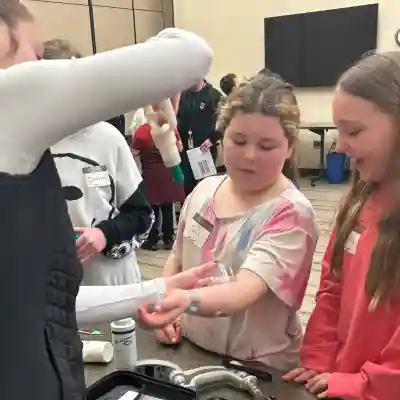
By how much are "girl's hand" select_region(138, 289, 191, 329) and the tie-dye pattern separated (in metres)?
0.27

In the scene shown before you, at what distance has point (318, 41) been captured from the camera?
6.64 meters

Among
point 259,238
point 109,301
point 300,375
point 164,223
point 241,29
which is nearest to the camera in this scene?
point 109,301

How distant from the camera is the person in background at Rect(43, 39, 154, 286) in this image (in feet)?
5.14

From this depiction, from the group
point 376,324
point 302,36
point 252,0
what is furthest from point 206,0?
point 376,324

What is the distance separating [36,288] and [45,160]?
5.4 inches

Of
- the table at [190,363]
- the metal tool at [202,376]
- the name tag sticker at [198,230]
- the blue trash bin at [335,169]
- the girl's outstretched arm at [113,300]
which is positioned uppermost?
the girl's outstretched arm at [113,300]

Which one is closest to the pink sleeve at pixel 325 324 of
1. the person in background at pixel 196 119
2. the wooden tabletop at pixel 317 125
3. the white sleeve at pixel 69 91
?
the white sleeve at pixel 69 91

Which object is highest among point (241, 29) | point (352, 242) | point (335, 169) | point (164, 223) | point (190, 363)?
point (241, 29)

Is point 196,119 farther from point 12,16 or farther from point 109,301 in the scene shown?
point 12,16

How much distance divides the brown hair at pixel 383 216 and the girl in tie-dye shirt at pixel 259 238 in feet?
0.36

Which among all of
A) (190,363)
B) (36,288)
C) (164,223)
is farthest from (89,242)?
(164,223)

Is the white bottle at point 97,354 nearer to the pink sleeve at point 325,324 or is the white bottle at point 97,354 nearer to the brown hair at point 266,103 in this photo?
the pink sleeve at point 325,324

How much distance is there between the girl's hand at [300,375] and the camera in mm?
1092

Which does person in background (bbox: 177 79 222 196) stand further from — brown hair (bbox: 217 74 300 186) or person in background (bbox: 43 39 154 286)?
brown hair (bbox: 217 74 300 186)
